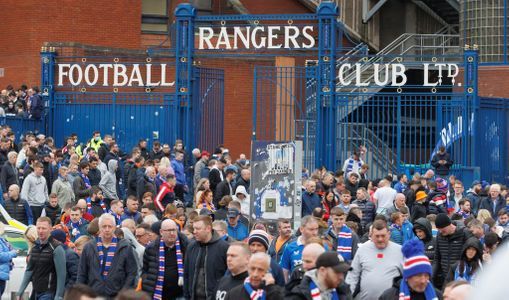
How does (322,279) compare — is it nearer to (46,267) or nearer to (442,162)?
(46,267)

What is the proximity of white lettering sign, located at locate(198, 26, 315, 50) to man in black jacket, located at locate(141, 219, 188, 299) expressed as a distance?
1606 cm

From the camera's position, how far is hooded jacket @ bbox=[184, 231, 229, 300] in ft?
39.2

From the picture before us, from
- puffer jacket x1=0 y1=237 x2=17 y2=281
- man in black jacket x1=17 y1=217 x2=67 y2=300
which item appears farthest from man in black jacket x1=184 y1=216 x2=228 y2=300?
puffer jacket x1=0 y1=237 x2=17 y2=281

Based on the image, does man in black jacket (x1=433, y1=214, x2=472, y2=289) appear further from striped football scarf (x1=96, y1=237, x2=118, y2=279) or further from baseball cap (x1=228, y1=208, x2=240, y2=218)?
baseball cap (x1=228, y1=208, x2=240, y2=218)

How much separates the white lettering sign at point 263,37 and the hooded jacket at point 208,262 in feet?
54.8

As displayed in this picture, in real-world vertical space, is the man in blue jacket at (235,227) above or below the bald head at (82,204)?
below

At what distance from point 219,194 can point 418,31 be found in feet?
63.1

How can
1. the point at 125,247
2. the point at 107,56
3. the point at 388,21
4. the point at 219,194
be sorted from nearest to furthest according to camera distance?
the point at 125,247 → the point at 219,194 → the point at 107,56 → the point at 388,21

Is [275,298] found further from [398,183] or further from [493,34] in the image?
[493,34]

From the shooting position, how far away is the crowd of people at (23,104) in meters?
29.9

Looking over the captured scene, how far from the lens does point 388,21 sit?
1644 inches

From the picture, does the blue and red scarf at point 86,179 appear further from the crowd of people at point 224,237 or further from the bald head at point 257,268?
the bald head at point 257,268

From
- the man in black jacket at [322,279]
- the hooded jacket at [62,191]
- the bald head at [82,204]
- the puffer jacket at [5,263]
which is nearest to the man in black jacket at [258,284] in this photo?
the man in black jacket at [322,279]

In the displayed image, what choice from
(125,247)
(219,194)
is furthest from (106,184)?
(125,247)
